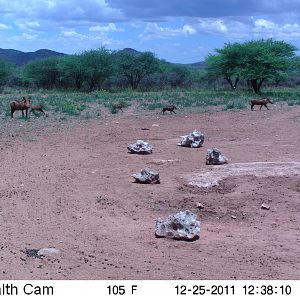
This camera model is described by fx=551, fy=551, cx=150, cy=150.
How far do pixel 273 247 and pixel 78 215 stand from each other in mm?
2955

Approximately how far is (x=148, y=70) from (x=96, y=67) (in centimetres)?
744

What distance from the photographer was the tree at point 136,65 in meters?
55.9

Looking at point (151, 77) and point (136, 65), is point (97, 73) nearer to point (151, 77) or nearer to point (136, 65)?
point (136, 65)

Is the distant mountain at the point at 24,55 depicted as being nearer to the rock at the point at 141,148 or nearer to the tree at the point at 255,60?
the tree at the point at 255,60

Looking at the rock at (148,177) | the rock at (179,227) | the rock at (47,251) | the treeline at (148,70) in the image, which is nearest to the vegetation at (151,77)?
the treeline at (148,70)

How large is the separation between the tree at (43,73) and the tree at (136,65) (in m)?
6.65

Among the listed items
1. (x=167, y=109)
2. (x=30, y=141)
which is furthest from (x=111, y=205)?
(x=167, y=109)

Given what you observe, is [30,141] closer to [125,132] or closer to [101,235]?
[125,132]

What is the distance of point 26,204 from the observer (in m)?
8.83

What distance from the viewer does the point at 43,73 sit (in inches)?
2205

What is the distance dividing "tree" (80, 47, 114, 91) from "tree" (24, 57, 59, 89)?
4.34m

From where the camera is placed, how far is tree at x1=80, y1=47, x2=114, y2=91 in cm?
5022

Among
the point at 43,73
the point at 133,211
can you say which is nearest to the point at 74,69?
the point at 43,73
